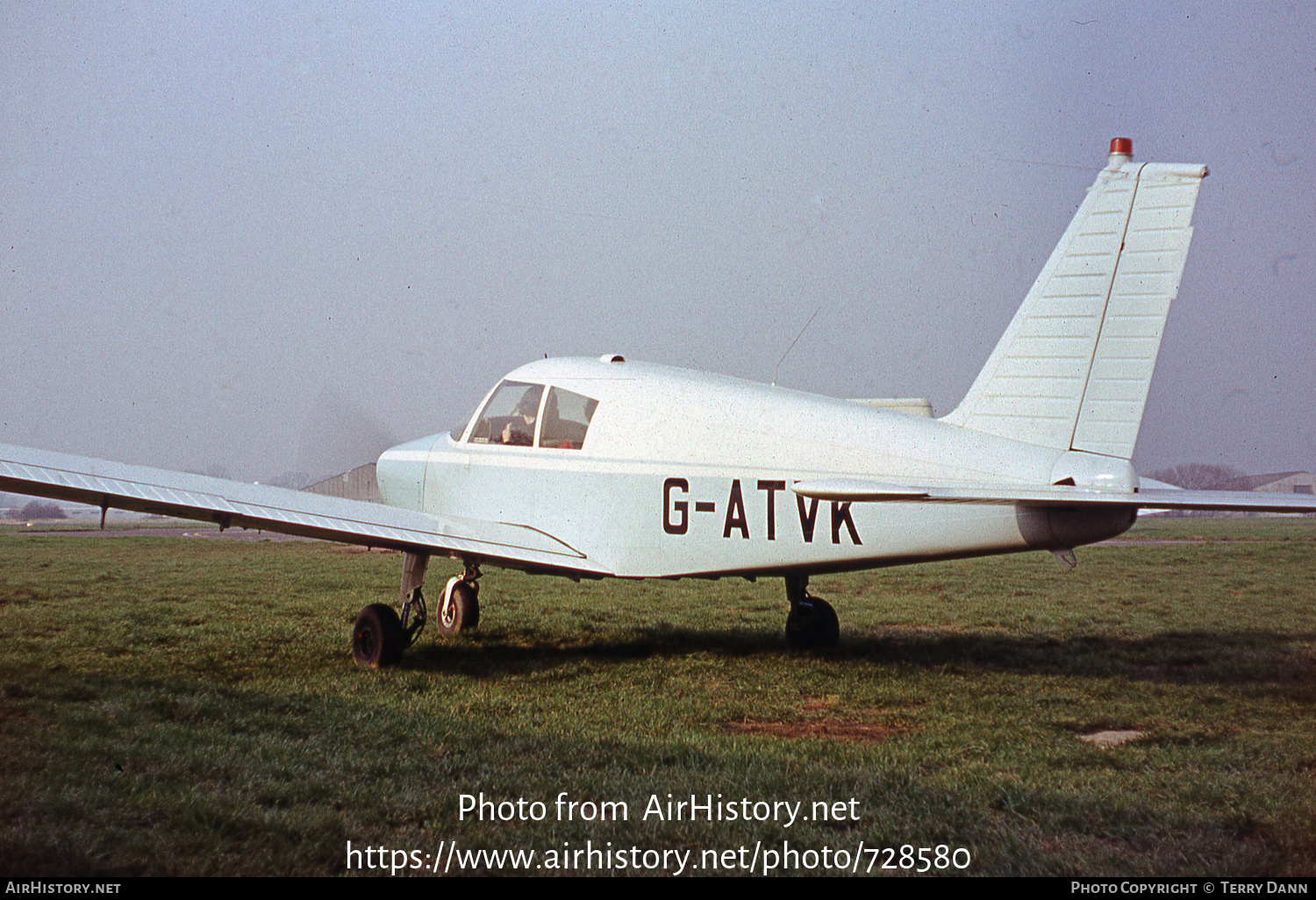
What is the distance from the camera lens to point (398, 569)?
67.3 ft

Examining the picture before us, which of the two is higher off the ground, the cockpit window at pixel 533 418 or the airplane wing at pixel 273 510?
the cockpit window at pixel 533 418

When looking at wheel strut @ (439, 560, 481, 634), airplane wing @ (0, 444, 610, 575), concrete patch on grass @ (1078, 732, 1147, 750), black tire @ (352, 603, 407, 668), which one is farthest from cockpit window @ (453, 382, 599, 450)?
concrete patch on grass @ (1078, 732, 1147, 750)

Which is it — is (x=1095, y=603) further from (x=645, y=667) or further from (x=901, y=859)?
(x=901, y=859)

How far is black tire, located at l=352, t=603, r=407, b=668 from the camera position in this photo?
8.41m

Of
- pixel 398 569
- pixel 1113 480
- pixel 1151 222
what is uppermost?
pixel 1151 222

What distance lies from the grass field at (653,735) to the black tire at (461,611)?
0.35m

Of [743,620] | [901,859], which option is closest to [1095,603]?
[743,620]

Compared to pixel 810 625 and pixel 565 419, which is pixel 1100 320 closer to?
pixel 810 625

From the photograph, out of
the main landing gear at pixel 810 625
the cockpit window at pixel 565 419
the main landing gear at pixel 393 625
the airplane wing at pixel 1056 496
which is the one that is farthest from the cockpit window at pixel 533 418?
the main landing gear at pixel 810 625

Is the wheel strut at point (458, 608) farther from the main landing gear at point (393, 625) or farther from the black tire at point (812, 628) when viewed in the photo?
the black tire at point (812, 628)

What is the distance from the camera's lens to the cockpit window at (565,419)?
8938 millimetres

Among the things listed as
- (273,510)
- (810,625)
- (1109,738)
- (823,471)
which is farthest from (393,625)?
(1109,738)

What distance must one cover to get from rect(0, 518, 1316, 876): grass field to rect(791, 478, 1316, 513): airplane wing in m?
1.52

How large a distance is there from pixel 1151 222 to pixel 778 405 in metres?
3.16
